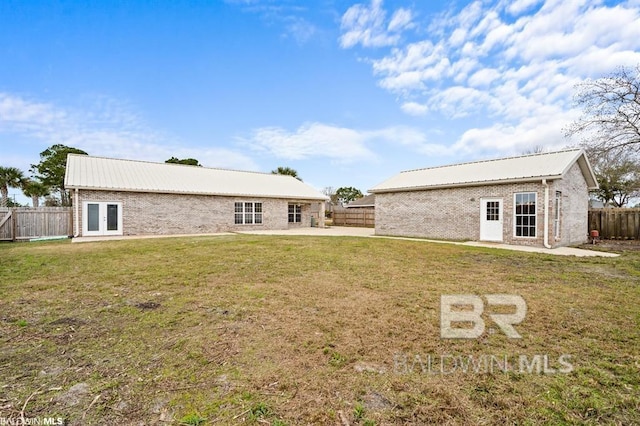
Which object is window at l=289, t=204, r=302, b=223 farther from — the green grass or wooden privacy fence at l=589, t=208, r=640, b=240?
wooden privacy fence at l=589, t=208, r=640, b=240

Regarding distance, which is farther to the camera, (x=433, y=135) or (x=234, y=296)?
(x=433, y=135)

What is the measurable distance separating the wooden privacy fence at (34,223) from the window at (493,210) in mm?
21147

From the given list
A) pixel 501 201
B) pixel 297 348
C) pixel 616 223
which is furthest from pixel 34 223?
pixel 616 223

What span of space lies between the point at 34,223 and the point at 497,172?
23.5 meters

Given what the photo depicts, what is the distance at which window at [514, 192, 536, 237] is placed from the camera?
12.7 metres

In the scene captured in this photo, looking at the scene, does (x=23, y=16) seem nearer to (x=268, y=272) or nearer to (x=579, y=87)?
(x=268, y=272)

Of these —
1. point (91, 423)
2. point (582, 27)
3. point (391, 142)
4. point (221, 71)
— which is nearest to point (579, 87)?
point (582, 27)

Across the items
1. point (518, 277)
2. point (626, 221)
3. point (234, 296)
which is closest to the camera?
point (234, 296)

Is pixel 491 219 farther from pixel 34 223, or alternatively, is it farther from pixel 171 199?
pixel 34 223

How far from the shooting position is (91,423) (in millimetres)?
2100

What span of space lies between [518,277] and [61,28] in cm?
1918

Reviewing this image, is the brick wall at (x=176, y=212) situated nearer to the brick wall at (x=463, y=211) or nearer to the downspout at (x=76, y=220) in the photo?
the downspout at (x=76, y=220)

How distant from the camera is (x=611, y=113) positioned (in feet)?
52.6

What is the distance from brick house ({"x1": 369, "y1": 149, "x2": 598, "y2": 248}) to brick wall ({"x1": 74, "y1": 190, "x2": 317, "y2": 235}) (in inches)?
384
